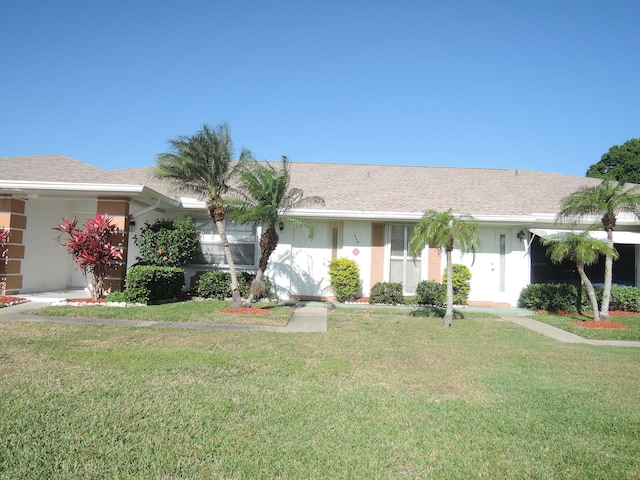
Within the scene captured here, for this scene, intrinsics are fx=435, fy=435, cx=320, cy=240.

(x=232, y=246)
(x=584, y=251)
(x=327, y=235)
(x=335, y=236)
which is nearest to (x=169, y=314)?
(x=232, y=246)

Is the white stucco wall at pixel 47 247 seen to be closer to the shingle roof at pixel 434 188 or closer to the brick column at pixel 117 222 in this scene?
the brick column at pixel 117 222

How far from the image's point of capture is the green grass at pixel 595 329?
1043 cm

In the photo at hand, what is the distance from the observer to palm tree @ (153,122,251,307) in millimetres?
12266

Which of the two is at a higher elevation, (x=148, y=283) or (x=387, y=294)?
(x=148, y=283)

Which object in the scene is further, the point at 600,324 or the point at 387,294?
the point at 387,294

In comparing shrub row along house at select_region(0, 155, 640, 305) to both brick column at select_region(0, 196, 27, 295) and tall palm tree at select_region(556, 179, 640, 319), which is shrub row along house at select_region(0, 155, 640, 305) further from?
tall palm tree at select_region(556, 179, 640, 319)

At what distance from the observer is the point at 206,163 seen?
12.4 meters

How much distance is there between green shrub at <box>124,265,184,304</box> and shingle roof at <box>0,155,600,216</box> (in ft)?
9.40

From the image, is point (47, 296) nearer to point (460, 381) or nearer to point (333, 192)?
point (333, 192)

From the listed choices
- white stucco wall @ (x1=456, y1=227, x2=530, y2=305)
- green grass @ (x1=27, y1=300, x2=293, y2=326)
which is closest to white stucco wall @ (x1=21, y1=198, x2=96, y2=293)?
green grass @ (x1=27, y1=300, x2=293, y2=326)

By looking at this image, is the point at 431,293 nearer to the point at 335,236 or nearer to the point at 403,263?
the point at 403,263

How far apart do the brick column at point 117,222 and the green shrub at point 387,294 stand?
26.7ft

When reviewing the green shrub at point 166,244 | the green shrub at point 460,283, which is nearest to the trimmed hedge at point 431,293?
the green shrub at point 460,283

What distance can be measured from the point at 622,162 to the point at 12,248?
127 ft
